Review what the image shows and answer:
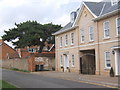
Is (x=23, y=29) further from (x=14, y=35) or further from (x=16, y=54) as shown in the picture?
(x=16, y=54)

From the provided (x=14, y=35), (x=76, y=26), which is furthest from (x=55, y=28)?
(x=76, y=26)

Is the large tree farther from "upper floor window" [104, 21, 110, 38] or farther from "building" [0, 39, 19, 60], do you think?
"upper floor window" [104, 21, 110, 38]

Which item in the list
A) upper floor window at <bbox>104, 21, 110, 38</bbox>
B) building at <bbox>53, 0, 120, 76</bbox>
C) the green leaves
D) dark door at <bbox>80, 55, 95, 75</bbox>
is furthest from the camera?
the green leaves

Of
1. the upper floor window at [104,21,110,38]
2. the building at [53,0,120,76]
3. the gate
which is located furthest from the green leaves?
the upper floor window at [104,21,110,38]

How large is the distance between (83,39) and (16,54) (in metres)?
49.2

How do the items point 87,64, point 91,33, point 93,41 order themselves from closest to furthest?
1. point 93,41
2. point 91,33
3. point 87,64

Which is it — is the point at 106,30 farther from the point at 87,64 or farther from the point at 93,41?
the point at 87,64

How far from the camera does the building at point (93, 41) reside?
2459 centimetres

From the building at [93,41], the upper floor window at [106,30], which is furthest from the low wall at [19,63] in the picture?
the upper floor window at [106,30]

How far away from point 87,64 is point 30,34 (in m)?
21.5

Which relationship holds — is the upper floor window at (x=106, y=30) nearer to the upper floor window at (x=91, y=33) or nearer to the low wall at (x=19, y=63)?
the upper floor window at (x=91, y=33)

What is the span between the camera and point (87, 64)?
31703mm

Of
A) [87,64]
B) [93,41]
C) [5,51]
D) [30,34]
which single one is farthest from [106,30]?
[5,51]

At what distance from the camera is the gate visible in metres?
30.6
